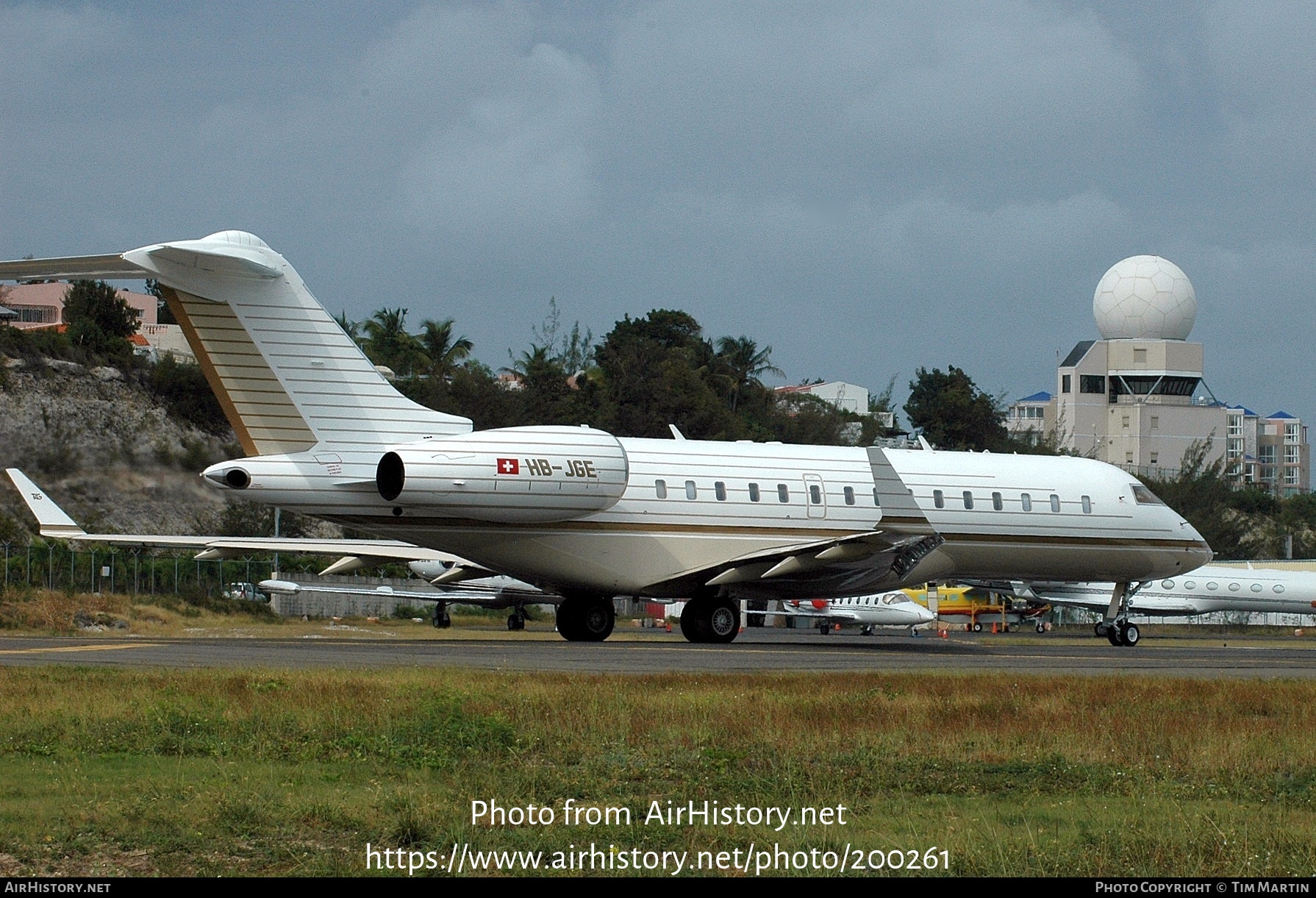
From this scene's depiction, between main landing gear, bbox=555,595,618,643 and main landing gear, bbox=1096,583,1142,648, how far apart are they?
1112 cm

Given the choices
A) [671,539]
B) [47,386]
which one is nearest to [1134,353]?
[47,386]

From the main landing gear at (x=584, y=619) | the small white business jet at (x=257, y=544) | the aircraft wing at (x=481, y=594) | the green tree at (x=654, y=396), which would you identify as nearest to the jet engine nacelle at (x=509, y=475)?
the small white business jet at (x=257, y=544)

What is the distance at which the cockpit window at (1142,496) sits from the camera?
107 ft

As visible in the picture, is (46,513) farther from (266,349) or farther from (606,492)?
(606,492)

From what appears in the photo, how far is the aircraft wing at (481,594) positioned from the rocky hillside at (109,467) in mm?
5109

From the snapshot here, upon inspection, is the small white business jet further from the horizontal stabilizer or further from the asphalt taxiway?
the horizontal stabilizer

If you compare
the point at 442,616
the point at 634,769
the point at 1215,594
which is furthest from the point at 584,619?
the point at 1215,594

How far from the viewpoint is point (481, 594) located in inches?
1999

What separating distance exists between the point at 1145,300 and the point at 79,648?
254ft

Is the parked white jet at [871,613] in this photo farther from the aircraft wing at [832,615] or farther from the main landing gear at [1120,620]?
the main landing gear at [1120,620]

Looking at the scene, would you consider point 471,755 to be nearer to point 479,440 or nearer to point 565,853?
point 565,853

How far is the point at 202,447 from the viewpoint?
3716cm

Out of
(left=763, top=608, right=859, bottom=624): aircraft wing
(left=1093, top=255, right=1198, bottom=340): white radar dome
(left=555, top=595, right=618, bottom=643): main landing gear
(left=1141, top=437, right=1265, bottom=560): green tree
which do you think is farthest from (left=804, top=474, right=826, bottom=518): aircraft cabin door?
(left=1093, top=255, right=1198, bottom=340): white radar dome
